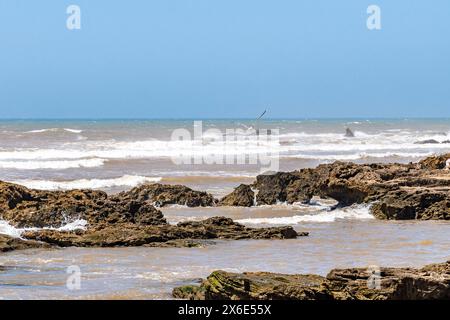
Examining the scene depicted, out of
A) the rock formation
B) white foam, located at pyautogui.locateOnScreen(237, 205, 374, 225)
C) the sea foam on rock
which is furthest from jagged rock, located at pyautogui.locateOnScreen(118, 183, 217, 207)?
the rock formation

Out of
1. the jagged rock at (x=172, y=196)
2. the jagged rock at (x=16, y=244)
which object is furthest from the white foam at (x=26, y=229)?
the jagged rock at (x=172, y=196)

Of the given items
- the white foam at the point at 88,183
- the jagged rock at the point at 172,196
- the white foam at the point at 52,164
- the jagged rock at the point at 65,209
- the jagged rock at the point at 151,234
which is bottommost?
the white foam at the point at 52,164

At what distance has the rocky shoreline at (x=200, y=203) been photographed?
11.5m

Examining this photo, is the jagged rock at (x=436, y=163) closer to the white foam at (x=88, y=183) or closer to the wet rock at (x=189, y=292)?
the white foam at (x=88, y=183)

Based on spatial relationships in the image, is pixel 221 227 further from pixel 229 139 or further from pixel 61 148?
pixel 229 139

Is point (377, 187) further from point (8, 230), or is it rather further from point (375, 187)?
point (8, 230)

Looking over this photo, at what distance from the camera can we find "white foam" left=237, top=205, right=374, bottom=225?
14539 mm

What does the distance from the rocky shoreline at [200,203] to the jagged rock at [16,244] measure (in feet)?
0.05

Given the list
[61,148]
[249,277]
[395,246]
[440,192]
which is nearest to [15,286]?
[249,277]

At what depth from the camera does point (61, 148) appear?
46.6m

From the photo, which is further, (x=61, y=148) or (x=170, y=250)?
(x=61, y=148)
